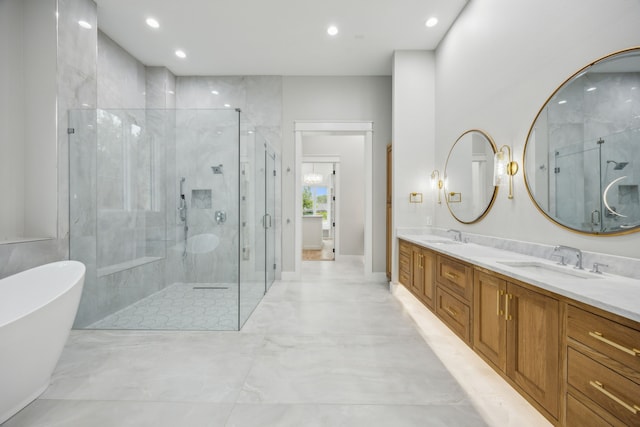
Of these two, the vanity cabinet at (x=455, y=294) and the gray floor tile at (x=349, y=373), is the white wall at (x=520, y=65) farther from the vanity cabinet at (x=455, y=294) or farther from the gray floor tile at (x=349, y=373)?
the gray floor tile at (x=349, y=373)

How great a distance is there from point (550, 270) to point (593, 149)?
773 millimetres

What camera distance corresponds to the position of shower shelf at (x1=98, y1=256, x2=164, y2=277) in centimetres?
296

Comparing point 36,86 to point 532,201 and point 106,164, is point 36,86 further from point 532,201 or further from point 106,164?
point 532,201

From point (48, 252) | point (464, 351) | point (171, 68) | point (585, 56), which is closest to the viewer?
point (585, 56)

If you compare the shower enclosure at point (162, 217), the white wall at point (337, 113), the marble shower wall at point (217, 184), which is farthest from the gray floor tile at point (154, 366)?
the white wall at point (337, 113)

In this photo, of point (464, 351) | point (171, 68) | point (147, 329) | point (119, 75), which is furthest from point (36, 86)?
point (464, 351)

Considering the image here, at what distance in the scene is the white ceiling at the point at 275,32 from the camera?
3.10m

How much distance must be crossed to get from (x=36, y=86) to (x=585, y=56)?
4.31 meters

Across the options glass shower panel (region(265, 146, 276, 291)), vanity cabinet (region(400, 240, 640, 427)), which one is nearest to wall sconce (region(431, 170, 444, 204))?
vanity cabinet (region(400, 240, 640, 427))

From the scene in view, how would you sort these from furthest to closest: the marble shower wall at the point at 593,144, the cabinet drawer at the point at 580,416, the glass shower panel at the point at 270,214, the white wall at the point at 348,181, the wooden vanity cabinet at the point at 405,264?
the white wall at the point at 348,181
the glass shower panel at the point at 270,214
the wooden vanity cabinet at the point at 405,264
the marble shower wall at the point at 593,144
the cabinet drawer at the point at 580,416

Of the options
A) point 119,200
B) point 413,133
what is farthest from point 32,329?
point 413,133

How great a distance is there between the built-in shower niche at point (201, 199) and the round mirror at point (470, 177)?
2778 mm

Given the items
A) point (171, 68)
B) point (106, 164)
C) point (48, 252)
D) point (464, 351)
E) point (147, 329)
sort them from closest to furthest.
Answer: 1. point (464, 351)
2. point (48, 252)
3. point (147, 329)
4. point (106, 164)
5. point (171, 68)

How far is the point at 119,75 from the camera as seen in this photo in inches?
149
